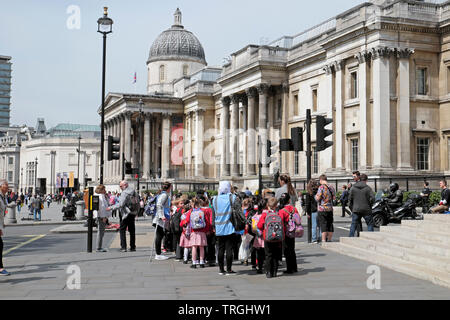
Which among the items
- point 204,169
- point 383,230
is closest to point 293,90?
point 204,169

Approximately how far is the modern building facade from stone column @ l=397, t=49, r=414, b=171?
178562 mm

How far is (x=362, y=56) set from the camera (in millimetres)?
36500

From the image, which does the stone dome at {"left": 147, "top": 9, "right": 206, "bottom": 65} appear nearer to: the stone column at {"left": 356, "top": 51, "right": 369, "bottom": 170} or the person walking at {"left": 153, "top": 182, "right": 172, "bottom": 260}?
the stone column at {"left": 356, "top": 51, "right": 369, "bottom": 170}

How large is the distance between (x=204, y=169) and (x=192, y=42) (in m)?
23.7

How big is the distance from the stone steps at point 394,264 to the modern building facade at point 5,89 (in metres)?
194

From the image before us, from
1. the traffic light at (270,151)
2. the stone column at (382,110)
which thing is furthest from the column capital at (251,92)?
the stone column at (382,110)

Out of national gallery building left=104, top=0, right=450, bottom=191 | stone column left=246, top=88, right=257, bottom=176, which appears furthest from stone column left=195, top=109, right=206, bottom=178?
stone column left=246, top=88, right=257, bottom=176

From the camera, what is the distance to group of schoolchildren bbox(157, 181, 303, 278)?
10961mm

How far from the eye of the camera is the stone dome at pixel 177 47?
7956 centimetres

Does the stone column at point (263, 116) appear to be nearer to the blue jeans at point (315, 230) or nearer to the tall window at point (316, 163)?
the tall window at point (316, 163)
